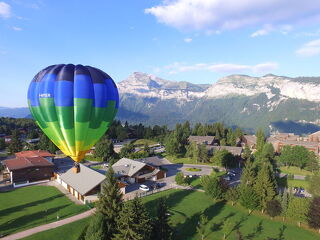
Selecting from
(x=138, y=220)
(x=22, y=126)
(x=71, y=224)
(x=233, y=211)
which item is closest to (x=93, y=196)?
(x=71, y=224)

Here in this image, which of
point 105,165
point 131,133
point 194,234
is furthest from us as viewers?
point 131,133

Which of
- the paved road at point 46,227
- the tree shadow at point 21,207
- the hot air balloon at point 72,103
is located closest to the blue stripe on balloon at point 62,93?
the hot air balloon at point 72,103

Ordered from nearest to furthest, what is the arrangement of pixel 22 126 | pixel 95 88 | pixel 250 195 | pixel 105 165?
1. pixel 95 88
2. pixel 250 195
3. pixel 105 165
4. pixel 22 126

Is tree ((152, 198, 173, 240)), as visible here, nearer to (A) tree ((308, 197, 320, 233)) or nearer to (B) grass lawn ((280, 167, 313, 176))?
(A) tree ((308, 197, 320, 233))

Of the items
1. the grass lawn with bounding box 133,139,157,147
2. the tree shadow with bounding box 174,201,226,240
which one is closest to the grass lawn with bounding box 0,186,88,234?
the tree shadow with bounding box 174,201,226,240

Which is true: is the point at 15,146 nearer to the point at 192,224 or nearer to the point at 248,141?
the point at 192,224

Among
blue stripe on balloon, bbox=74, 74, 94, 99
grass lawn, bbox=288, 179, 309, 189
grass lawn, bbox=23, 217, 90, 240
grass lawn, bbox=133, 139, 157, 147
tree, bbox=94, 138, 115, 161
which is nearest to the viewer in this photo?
blue stripe on balloon, bbox=74, 74, 94, 99

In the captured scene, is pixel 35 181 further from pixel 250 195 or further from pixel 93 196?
pixel 250 195
